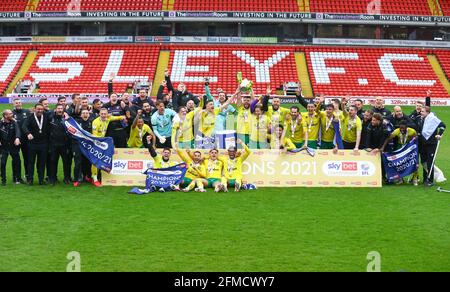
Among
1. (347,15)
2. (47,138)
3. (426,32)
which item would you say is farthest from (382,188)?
(426,32)

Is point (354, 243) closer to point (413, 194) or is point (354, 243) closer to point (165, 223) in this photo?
point (165, 223)

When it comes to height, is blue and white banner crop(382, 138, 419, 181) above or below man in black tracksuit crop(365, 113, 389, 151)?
below

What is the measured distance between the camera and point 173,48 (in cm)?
4681

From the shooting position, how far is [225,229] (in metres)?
11.0

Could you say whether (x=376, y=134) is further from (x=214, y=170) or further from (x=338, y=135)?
(x=214, y=170)

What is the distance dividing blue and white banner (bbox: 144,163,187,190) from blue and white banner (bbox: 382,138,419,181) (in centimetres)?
510

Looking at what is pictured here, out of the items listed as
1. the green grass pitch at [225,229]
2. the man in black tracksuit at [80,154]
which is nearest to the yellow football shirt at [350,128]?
the green grass pitch at [225,229]

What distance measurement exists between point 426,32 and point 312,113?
119ft

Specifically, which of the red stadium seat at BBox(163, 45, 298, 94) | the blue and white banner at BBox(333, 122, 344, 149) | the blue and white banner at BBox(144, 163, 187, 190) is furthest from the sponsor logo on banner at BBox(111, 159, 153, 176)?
the red stadium seat at BBox(163, 45, 298, 94)

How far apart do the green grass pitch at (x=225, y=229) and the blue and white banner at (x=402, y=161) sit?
2.23ft

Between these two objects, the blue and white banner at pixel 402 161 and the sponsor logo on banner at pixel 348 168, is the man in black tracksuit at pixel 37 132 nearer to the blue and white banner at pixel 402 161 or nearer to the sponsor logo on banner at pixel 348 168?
the sponsor logo on banner at pixel 348 168

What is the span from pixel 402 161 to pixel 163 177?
5840 mm

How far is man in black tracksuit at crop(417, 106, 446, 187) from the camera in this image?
15.4m

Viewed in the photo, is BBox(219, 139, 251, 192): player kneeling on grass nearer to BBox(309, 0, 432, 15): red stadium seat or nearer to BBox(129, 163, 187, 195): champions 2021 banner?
BBox(129, 163, 187, 195): champions 2021 banner
